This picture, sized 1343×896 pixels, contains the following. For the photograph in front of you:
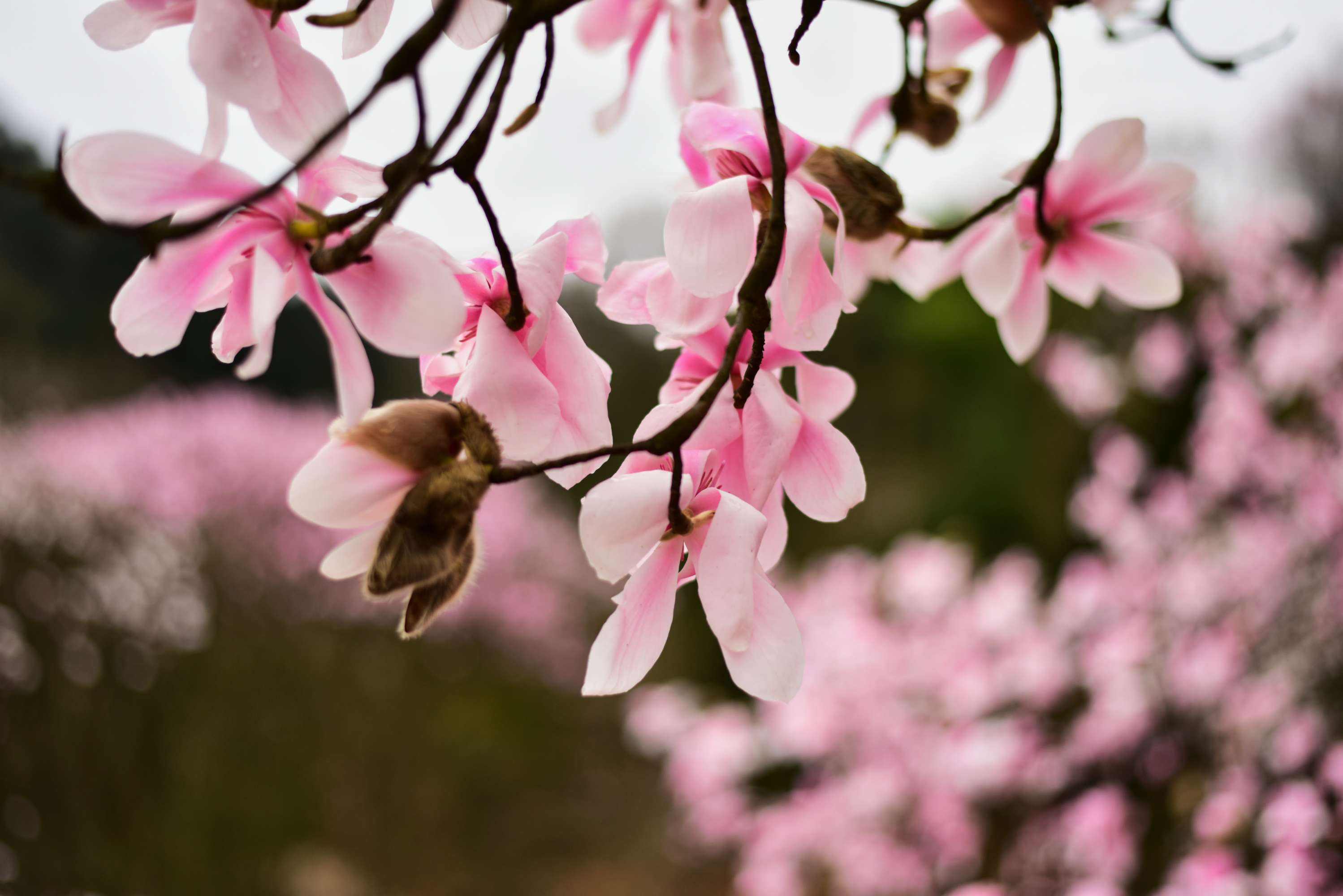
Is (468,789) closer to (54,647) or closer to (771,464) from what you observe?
(54,647)

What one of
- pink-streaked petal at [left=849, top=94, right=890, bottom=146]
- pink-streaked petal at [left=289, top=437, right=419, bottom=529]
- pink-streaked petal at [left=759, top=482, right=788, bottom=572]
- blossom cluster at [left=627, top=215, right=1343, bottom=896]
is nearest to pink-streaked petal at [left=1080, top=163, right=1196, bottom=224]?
pink-streaked petal at [left=849, top=94, right=890, bottom=146]

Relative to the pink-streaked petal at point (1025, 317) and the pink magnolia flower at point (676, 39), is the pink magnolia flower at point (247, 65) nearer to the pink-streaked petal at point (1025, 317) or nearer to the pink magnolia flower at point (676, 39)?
the pink magnolia flower at point (676, 39)

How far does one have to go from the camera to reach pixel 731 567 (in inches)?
9.2

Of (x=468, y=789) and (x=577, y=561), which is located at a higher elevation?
(x=577, y=561)

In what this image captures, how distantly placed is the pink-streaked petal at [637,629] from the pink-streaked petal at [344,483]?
7 cm

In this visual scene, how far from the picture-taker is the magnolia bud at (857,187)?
1.05 feet

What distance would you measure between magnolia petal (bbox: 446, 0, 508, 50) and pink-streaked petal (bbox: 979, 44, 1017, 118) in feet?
0.91

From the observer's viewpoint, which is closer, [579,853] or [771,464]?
[771,464]

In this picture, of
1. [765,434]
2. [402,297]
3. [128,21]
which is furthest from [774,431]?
[128,21]

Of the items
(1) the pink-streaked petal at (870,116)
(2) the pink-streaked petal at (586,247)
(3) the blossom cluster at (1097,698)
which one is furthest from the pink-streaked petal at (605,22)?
(3) the blossom cluster at (1097,698)

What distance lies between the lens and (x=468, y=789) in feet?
11.2

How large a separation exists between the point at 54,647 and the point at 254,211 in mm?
2007

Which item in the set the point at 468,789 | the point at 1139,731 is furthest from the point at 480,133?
the point at 468,789

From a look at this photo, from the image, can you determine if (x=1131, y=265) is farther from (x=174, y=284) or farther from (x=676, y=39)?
(x=174, y=284)
